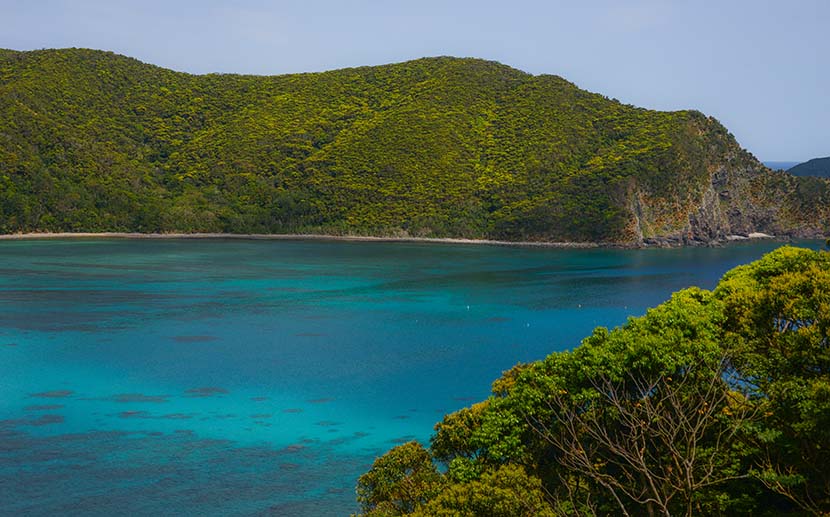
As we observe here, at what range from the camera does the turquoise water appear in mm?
38844

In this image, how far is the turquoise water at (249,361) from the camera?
127 ft

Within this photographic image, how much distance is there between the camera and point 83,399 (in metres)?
53.5

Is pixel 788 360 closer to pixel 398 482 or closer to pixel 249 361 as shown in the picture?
pixel 398 482

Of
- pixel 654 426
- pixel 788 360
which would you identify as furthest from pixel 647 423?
pixel 788 360

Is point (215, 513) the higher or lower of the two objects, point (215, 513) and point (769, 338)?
the lower

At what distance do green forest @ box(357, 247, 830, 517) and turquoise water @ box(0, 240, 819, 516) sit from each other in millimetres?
11141

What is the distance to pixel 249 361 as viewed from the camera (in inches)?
2635

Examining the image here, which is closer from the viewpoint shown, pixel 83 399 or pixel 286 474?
pixel 286 474

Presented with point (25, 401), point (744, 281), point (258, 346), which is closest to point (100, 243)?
point (258, 346)

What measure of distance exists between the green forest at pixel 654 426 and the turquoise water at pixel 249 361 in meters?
11.1

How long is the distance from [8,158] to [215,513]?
188 metres

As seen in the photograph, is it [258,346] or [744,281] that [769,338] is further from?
[258,346]

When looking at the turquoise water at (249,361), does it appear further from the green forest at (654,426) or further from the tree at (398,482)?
the green forest at (654,426)

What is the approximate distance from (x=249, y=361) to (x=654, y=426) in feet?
150
